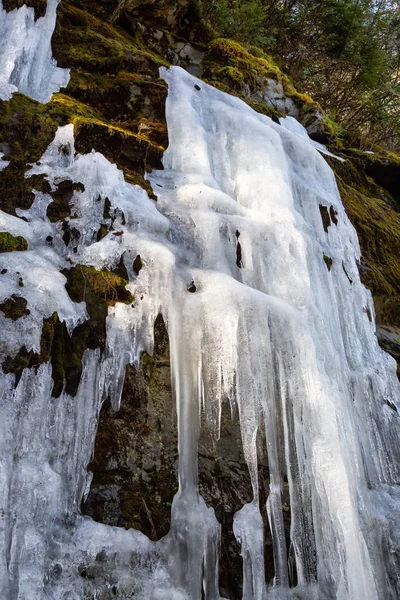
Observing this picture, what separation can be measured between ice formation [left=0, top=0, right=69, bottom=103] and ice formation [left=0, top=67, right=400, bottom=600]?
85cm

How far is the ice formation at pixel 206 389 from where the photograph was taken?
2.64 m

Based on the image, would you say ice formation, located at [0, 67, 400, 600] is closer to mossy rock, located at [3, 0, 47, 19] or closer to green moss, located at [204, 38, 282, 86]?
mossy rock, located at [3, 0, 47, 19]

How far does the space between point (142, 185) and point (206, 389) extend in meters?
1.97

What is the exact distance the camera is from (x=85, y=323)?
3.17 m

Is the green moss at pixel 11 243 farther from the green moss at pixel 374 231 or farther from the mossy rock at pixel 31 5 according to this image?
the green moss at pixel 374 231

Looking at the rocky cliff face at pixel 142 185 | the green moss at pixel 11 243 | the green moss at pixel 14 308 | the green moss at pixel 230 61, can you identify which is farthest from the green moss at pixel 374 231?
the green moss at pixel 14 308

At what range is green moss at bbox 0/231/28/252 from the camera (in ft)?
10.2

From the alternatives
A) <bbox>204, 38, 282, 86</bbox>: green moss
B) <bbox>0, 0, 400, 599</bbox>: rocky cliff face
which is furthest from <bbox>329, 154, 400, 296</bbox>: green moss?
<bbox>204, 38, 282, 86</bbox>: green moss

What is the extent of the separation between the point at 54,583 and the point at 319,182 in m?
5.13

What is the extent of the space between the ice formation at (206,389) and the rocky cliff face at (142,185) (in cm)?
10

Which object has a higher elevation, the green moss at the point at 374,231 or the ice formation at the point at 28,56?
the green moss at the point at 374,231

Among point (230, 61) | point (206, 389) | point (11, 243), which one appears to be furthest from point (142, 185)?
point (230, 61)

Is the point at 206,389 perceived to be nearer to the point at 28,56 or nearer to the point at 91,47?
the point at 28,56

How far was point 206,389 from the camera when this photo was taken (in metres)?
3.29
